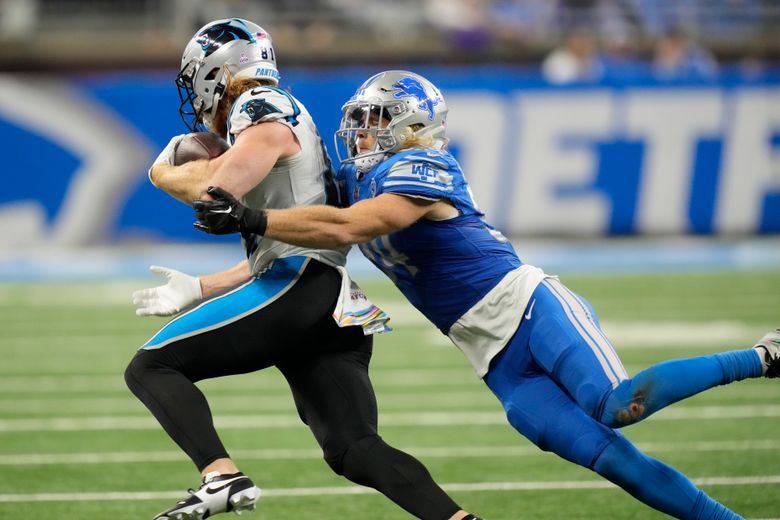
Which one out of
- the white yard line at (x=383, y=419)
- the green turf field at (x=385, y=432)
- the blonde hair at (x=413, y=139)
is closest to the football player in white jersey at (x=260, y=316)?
the blonde hair at (x=413, y=139)

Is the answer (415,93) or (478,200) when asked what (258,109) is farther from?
(478,200)

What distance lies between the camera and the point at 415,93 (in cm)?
373

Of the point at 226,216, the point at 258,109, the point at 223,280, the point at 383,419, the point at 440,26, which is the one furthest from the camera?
the point at 440,26

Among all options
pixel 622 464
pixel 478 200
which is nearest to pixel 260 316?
pixel 622 464

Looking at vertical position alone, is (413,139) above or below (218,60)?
below

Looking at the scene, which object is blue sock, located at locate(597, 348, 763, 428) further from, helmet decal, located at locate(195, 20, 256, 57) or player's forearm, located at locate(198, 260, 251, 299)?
helmet decal, located at locate(195, 20, 256, 57)

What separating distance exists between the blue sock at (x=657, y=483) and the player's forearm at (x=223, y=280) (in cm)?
120

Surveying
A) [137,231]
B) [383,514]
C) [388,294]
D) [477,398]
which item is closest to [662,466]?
[383,514]

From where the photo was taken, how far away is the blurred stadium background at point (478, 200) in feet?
16.6

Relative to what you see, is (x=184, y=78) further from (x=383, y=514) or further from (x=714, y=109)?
(x=714, y=109)

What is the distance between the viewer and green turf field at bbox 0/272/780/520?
451 cm

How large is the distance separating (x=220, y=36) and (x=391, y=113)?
0.56 m

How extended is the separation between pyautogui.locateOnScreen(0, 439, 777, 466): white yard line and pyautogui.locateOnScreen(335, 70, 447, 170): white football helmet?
192cm

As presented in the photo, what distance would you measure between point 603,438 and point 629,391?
17 centimetres
